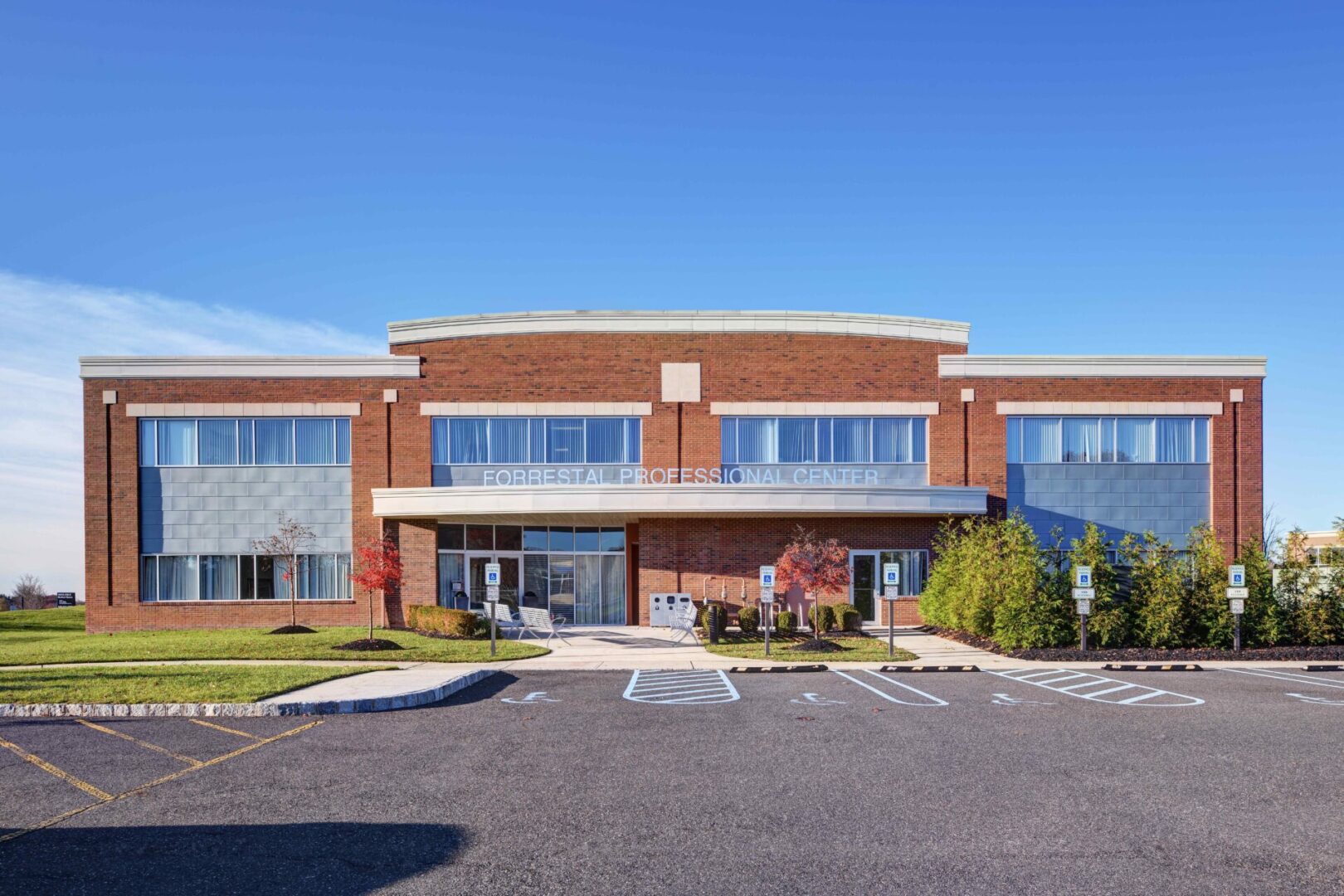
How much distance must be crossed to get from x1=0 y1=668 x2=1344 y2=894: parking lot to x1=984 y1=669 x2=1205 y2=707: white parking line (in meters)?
0.55

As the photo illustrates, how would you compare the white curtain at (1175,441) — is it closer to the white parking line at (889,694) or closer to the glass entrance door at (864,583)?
the glass entrance door at (864,583)

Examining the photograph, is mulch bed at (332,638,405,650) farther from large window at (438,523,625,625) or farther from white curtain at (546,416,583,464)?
white curtain at (546,416,583,464)

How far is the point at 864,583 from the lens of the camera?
98.9 feet

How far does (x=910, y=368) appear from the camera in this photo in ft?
101

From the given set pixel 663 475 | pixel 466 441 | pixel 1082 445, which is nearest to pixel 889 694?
pixel 663 475

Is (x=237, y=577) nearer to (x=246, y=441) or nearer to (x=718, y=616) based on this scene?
(x=246, y=441)

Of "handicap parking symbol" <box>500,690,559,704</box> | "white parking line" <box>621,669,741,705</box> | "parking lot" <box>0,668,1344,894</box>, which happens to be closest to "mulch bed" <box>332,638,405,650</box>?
"white parking line" <box>621,669,741,705</box>

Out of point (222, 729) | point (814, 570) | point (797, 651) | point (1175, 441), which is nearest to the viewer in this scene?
point (222, 729)

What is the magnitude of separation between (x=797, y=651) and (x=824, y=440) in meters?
10.4

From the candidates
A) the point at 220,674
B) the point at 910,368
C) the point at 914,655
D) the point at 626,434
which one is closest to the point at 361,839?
the point at 220,674

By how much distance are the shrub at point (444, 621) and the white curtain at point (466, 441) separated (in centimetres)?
480

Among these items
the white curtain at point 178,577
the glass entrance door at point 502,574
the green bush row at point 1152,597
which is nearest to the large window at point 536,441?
the glass entrance door at point 502,574

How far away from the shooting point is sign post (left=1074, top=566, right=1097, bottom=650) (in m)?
20.5

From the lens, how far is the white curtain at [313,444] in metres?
30.5
